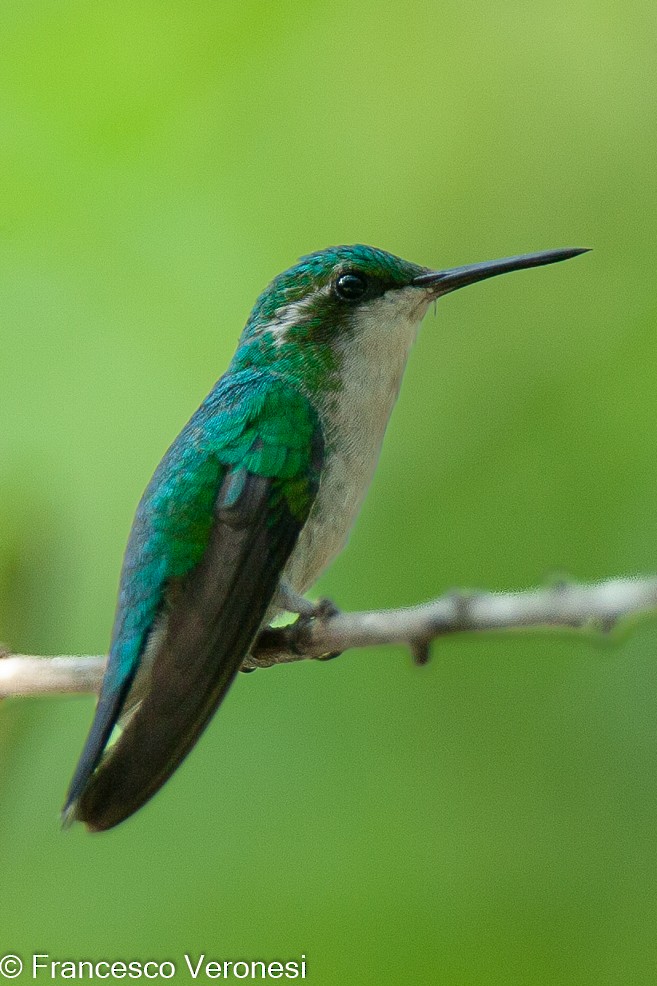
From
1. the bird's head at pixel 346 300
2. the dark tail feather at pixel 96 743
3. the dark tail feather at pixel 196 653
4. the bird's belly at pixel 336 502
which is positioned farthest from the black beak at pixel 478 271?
the dark tail feather at pixel 96 743

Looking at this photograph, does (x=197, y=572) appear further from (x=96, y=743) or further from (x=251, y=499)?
(x=96, y=743)

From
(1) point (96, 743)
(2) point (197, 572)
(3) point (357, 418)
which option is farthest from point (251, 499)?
(1) point (96, 743)

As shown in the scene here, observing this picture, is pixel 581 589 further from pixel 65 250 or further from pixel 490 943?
pixel 65 250

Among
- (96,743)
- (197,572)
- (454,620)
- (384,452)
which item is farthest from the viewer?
(384,452)

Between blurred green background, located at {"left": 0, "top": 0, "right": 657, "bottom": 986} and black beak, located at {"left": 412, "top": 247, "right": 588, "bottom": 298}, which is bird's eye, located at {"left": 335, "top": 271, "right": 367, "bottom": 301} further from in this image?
blurred green background, located at {"left": 0, "top": 0, "right": 657, "bottom": 986}

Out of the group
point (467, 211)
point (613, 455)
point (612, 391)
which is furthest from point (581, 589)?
point (467, 211)

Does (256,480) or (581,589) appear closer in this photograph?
(581,589)
